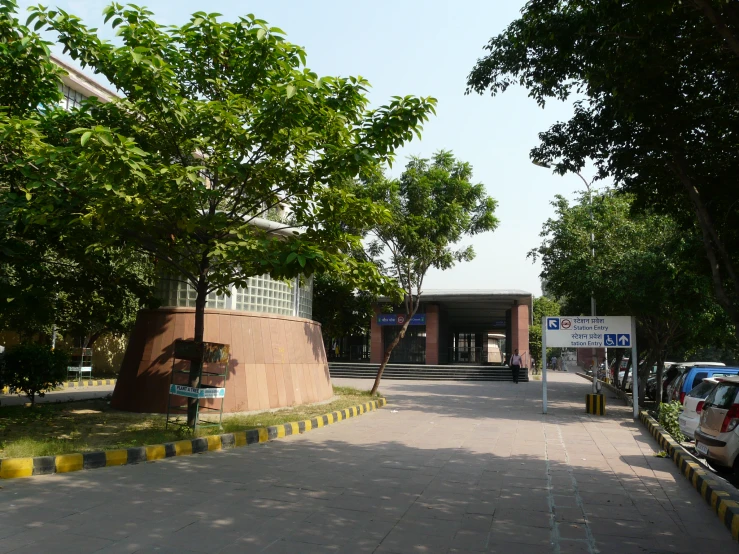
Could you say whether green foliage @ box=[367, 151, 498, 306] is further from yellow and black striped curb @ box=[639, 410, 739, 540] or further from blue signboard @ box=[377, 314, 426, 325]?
blue signboard @ box=[377, 314, 426, 325]

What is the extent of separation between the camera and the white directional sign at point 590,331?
50.2 feet

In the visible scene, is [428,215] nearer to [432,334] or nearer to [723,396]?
[723,396]

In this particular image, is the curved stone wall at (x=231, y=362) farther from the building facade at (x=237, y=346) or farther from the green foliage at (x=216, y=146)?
the green foliage at (x=216, y=146)

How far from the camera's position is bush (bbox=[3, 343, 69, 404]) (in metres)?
13.0

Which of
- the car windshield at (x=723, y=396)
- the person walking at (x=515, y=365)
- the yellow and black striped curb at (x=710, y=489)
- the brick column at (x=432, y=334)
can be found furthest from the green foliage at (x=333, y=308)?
the car windshield at (x=723, y=396)

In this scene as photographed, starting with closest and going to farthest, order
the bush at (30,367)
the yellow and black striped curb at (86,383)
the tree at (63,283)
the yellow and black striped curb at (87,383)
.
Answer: the tree at (63,283) → the bush at (30,367) → the yellow and black striped curb at (86,383) → the yellow and black striped curb at (87,383)

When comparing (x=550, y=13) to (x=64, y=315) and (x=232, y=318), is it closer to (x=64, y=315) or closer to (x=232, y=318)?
(x=232, y=318)

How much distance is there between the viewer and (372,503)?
20.2 ft

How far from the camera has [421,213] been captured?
18516 mm

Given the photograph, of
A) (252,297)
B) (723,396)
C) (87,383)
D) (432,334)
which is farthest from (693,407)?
(432,334)

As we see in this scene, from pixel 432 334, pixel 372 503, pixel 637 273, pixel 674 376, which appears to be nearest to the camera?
pixel 372 503

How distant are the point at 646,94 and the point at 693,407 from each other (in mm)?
5940

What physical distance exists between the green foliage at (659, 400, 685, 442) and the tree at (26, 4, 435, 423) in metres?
6.54

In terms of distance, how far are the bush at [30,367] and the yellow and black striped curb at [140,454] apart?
19.0 feet
